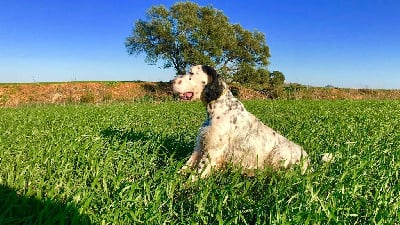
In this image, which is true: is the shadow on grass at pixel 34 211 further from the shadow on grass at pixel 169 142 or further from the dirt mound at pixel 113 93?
the dirt mound at pixel 113 93

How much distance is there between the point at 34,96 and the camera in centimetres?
4616

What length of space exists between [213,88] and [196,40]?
48948 mm

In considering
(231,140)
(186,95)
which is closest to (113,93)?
(186,95)

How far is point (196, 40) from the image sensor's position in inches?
2109

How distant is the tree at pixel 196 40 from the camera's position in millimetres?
53094

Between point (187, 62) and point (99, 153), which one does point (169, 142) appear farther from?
point (187, 62)

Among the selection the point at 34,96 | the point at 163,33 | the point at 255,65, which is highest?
the point at 163,33

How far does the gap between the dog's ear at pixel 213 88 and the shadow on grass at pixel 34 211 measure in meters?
2.85

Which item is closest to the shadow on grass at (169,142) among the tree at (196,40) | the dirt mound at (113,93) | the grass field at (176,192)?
the grass field at (176,192)

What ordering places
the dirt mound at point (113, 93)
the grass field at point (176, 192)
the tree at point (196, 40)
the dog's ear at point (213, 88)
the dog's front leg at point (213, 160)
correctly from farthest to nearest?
the tree at point (196, 40) < the dirt mound at point (113, 93) < the dog's ear at point (213, 88) < the dog's front leg at point (213, 160) < the grass field at point (176, 192)

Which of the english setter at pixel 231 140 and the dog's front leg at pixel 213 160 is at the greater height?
the english setter at pixel 231 140

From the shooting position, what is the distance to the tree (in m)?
53.1

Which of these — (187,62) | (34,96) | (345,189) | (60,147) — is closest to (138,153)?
(60,147)

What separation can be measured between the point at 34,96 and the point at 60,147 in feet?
146
